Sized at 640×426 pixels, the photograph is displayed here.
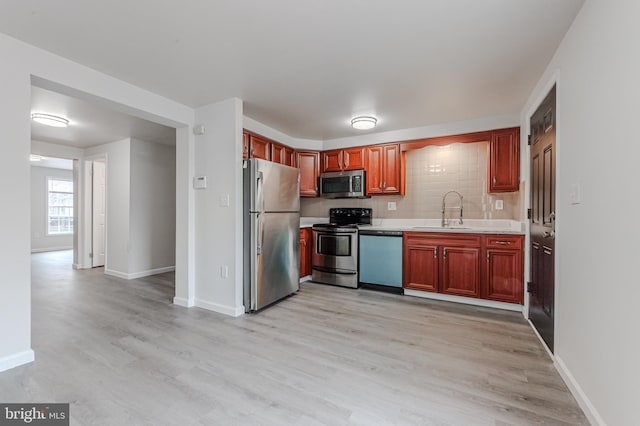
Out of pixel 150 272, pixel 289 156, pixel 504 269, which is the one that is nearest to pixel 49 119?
pixel 150 272

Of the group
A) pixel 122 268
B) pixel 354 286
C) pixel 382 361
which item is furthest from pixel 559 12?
pixel 122 268

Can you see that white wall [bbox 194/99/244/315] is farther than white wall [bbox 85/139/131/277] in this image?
No

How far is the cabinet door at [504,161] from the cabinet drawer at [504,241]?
670mm

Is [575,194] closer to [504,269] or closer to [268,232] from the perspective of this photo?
[504,269]

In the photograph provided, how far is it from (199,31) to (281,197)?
1.93 meters

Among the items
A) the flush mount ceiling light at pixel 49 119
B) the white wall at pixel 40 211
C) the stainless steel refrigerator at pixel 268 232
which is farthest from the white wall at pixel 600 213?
the white wall at pixel 40 211

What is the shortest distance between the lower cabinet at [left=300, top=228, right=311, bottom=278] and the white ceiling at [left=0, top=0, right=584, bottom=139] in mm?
2003

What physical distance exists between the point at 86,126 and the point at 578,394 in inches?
231

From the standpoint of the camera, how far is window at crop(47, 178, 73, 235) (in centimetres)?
812

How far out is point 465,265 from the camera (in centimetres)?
346

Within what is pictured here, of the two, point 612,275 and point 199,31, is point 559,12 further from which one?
point 199,31

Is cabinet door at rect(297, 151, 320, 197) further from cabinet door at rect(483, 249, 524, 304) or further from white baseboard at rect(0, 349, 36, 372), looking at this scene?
white baseboard at rect(0, 349, 36, 372)

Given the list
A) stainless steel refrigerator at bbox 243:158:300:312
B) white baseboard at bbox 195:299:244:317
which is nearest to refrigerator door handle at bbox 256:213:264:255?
stainless steel refrigerator at bbox 243:158:300:312

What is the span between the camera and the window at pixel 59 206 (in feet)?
26.6
